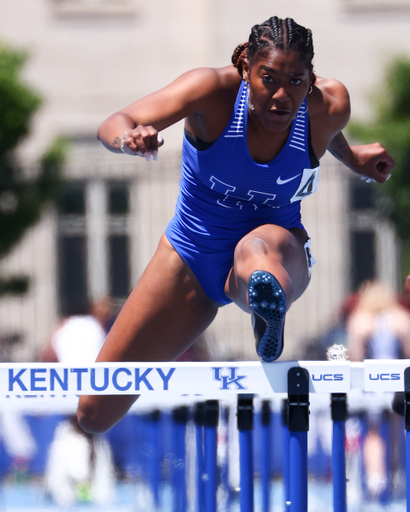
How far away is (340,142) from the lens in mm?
2766

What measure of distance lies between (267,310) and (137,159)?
6976 mm

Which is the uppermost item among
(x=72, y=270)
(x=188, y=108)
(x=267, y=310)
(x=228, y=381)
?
(x=72, y=270)

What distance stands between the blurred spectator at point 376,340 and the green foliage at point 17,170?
368cm

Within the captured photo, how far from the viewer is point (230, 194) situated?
98.0 inches

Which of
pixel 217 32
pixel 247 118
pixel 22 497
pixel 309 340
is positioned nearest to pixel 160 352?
pixel 247 118

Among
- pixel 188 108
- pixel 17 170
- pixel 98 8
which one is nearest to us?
pixel 188 108

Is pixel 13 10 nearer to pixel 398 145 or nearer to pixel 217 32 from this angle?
pixel 217 32

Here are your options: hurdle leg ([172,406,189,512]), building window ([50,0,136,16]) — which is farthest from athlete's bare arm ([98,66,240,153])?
building window ([50,0,136,16])

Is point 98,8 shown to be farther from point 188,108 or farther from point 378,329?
point 188,108

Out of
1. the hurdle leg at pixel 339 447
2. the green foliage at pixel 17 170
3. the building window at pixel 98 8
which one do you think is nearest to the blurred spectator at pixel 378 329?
the hurdle leg at pixel 339 447

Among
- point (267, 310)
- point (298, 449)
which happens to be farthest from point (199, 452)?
point (267, 310)

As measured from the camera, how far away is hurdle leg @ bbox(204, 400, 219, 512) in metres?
2.79

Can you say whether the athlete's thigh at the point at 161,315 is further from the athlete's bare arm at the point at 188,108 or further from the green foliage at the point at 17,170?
the green foliage at the point at 17,170

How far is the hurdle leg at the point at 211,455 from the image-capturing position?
2.79m
